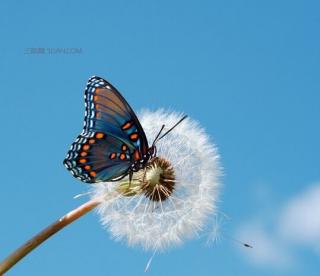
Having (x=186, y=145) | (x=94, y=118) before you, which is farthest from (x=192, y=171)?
(x=94, y=118)

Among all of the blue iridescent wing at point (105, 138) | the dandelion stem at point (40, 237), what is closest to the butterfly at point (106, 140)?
the blue iridescent wing at point (105, 138)

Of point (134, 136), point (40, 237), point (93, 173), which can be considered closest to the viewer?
point (40, 237)

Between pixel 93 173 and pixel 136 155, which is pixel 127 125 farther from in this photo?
pixel 93 173

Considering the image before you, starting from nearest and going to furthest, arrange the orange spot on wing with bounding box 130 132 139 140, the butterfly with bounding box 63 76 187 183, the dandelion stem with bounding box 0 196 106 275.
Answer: the dandelion stem with bounding box 0 196 106 275 < the butterfly with bounding box 63 76 187 183 < the orange spot on wing with bounding box 130 132 139 140

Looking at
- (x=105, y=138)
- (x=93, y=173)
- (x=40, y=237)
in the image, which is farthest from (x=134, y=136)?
(x=40, y=237)

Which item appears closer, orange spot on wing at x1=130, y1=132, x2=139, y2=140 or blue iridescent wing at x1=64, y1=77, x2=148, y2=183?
blue iridescent wing at x1=64, y1=77, x2=148, y2=183

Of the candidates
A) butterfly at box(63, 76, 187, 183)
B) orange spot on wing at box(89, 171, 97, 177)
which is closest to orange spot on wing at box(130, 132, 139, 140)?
butterfly at box(63, 76, 187, 183)

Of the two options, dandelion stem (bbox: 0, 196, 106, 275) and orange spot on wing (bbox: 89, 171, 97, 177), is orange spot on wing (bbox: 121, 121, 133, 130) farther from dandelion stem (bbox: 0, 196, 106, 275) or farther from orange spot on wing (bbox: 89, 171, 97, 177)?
dandelion stem (bbox: 0, 196, 106, 275)

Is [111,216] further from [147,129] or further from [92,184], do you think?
[147,129]
